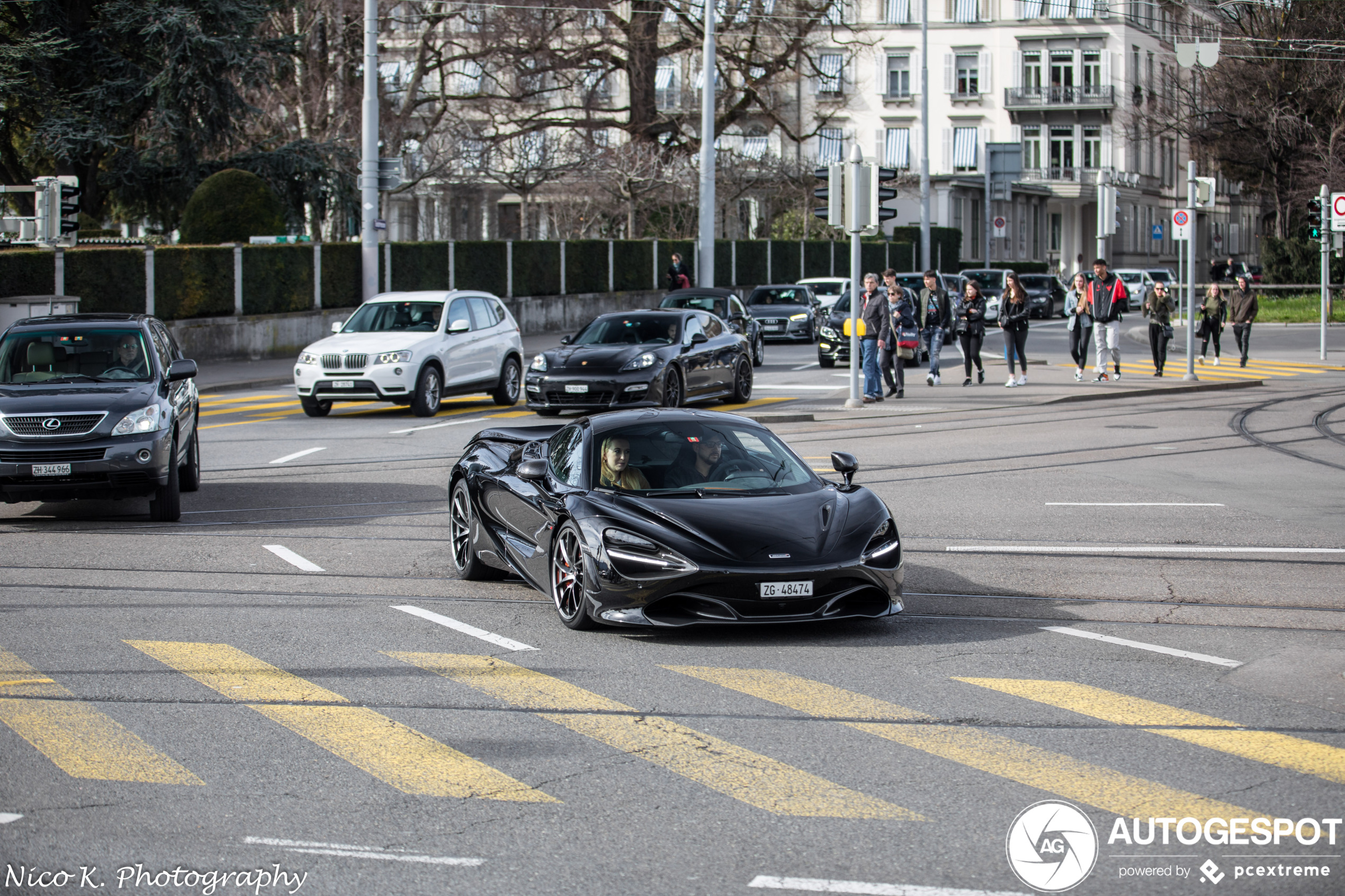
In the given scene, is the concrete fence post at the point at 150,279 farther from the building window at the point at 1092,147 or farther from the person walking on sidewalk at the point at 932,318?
the building window at the point at 1092,147

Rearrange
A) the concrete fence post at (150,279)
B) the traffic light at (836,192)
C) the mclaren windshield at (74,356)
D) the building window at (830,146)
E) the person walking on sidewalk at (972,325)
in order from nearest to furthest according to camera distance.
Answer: the mclaren windshield at (74,356) → the traffic light at (836,192) → the person walking on sidewalk at (972,325) → the concrete fence post at (150,279) → the building window at (830,146)

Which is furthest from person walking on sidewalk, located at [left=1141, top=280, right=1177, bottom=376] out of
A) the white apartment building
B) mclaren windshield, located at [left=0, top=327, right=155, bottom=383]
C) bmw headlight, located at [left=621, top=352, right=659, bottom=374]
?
the white apartment building

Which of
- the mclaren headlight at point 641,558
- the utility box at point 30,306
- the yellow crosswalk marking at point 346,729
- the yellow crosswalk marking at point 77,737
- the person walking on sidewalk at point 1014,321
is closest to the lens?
the yellow crosswalk marking at point 346,729

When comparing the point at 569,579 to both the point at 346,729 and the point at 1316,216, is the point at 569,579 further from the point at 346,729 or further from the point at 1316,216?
the point at 1316,216

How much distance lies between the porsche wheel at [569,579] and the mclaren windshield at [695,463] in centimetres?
44

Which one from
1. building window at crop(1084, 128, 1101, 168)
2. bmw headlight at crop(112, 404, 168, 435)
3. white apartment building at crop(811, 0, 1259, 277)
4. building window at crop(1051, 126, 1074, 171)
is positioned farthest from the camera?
building window at crop(1084, 128, 1101, 168)

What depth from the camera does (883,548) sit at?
8773 mm

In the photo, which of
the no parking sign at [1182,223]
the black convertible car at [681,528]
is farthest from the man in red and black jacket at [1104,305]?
the black convertible car at [681,528]

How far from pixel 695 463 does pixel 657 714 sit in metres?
2.75

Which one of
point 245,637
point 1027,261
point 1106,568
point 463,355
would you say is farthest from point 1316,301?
point 245,637

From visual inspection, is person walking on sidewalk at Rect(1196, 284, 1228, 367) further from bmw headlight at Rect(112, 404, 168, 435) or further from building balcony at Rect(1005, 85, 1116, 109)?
building balcony at Rect(1005, 85, 1116, 109)

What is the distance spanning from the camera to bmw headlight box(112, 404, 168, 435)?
12969 millimetres

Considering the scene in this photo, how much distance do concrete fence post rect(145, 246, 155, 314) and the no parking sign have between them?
728 inches

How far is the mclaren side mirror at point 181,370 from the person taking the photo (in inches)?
538
